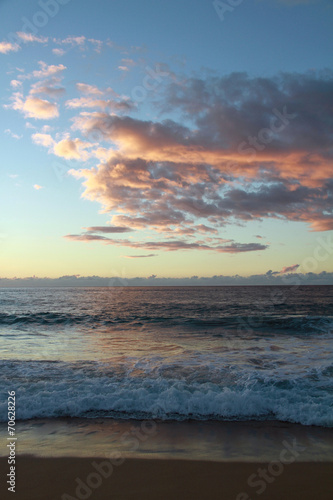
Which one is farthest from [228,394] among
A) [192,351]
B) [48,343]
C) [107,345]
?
[48,343]

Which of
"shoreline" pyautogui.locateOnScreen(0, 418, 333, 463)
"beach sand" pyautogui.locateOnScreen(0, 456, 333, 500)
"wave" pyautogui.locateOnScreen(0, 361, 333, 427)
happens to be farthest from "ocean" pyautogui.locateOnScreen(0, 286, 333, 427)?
"beach sand" pyautogui.locateOnScreen(0, 456, 333, 500)

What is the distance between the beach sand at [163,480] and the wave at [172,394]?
6.75ft

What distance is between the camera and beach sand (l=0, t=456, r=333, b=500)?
14.2 feet

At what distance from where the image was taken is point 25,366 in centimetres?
1105

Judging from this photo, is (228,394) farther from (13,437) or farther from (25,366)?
(25,366)

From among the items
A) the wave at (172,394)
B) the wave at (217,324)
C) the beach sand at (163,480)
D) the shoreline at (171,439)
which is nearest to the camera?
the beach sand at (163,480)

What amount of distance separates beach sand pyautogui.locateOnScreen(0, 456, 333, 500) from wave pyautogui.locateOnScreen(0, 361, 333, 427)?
2056mm

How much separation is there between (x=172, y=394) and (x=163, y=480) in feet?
11.0

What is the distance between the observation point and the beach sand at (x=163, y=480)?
4.32m

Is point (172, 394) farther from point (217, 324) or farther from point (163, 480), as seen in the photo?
point (217, 324)

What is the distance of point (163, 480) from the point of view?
460cm

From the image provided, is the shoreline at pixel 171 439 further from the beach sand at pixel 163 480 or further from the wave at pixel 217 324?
the wave at pixel 217 324

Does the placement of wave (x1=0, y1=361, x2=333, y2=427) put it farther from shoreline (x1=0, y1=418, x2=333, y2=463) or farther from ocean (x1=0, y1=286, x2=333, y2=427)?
shoreline (x1=0, y1=418, x2=333, y2=463)

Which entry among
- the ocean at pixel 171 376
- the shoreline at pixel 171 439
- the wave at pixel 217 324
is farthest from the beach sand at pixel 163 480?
the wave at pixel 217 324
